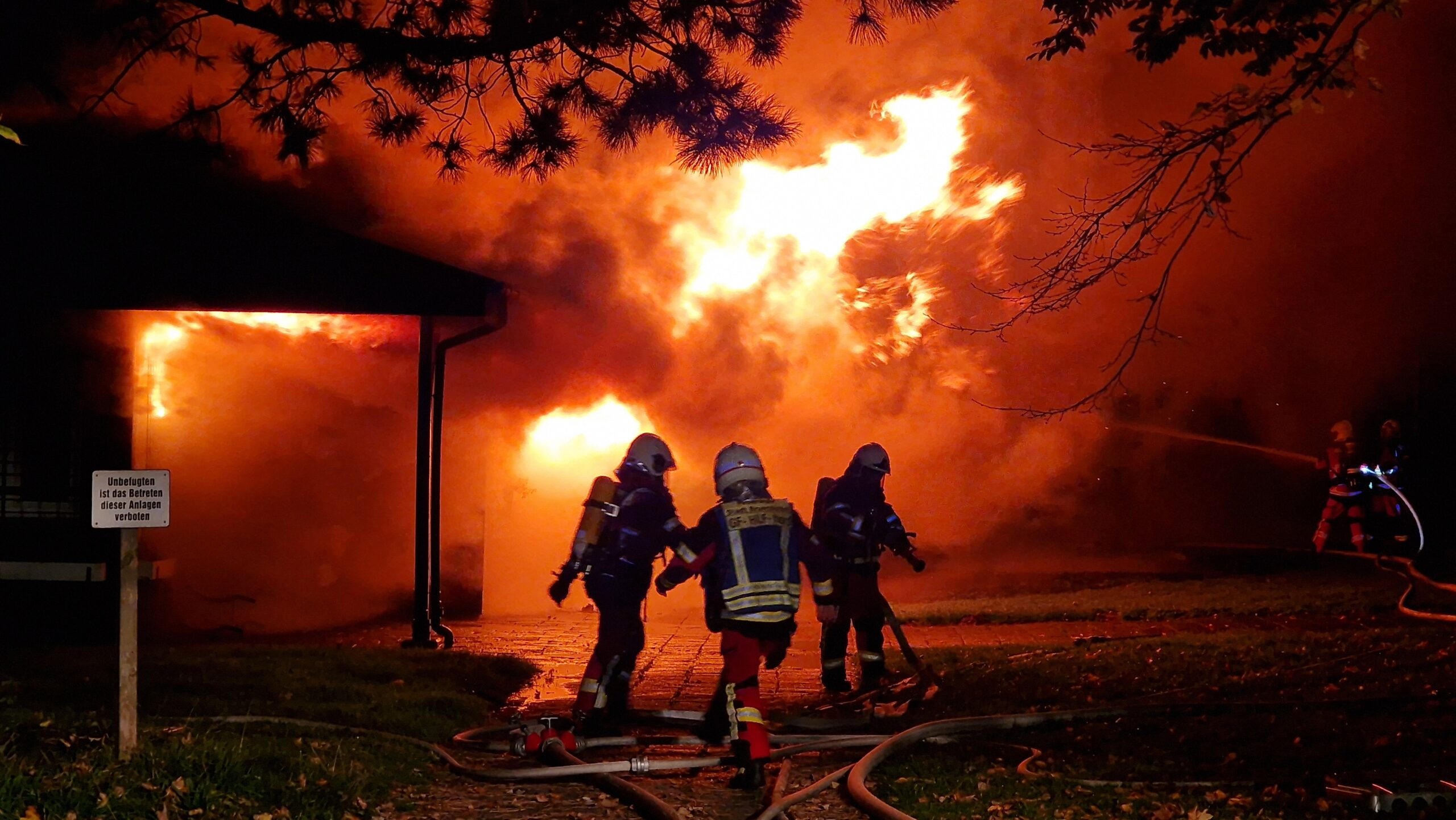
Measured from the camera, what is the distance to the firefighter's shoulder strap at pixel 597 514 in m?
7.77

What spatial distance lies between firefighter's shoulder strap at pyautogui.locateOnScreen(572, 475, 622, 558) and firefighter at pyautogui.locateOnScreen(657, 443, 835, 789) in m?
0.79

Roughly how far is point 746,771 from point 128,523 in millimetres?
3119

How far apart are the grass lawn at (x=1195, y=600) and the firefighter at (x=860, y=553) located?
4.27m

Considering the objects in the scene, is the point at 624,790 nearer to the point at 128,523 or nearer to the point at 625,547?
the point at 625,547

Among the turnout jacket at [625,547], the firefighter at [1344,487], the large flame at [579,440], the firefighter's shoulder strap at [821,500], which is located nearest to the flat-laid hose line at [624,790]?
the turnout jacket at [625,547]

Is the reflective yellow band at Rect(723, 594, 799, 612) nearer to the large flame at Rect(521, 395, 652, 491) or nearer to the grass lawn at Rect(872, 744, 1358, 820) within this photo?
the grass lawn at Rect(872, 744, 1358, 820)

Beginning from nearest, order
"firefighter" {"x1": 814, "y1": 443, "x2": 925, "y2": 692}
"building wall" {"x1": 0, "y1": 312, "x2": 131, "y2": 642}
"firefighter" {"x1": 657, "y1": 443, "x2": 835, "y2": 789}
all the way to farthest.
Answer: "firefighter" {"x1": 657, "y1": 443, "x2": 835, "y2": 789}
"firefighter" {"x1": 814, "y1": 443, "x2": 925, "y2": 692}
"building wall" {"x1": 0, "y1": 312, "x2": 131, "y2": 642}

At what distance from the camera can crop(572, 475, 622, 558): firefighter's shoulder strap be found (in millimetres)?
7770

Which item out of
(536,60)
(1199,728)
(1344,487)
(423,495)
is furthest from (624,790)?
(1344,487)

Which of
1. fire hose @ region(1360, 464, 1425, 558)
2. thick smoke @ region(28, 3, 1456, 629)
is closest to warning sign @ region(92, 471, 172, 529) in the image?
thick smoke @ region(28, 3, 1456, 629)

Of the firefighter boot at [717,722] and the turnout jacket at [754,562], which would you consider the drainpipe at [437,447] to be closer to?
the firefighter boot at [717,722]

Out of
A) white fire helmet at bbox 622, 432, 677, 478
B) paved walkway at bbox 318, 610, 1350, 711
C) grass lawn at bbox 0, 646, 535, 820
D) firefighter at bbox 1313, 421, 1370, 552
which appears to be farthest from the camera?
firefighter at bbox 1313, 421, 1370, 552

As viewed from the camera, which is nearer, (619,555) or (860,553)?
(619,555)

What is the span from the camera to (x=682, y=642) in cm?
1258
